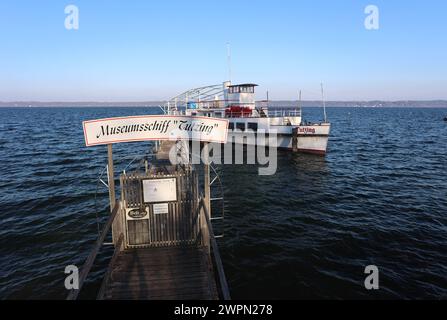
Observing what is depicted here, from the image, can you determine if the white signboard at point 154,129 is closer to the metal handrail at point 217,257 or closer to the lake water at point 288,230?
the metal handrail at point 217,257

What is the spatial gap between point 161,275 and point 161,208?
7.66 ft

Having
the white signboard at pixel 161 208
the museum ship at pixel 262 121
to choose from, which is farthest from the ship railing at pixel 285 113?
the white signboard at pixel 161 208

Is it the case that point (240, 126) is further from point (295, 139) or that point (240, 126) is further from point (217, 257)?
point (217, 257)

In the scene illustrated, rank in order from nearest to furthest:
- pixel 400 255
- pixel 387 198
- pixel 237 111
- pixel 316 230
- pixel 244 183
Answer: pixel 400 255 < pixel 316 230 < pixel 387 198 < pixel 244 183 < pixel 237 111

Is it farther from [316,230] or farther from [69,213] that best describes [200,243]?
[69,213]

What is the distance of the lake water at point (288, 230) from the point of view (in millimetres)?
11219

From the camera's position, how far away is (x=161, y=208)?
33.5 ft

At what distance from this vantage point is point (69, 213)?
58.2 ft

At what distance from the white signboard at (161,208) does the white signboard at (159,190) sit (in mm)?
163

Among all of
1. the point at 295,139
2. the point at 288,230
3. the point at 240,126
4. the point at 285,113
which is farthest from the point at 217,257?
the point at 285,113
